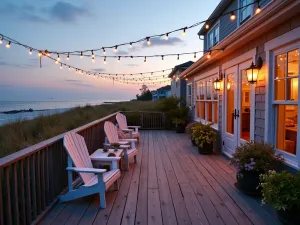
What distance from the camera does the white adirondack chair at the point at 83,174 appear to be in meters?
2.78

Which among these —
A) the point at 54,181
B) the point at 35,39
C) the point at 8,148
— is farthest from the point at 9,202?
the point at 35,39

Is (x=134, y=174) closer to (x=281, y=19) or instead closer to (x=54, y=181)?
(x=54, y=181)

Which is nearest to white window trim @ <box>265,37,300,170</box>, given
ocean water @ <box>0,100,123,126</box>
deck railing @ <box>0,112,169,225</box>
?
deck railing @ <box>0,112,169,225</box>

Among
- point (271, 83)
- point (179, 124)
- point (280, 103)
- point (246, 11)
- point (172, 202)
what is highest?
point (246, 11)

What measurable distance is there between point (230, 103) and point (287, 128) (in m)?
2.13

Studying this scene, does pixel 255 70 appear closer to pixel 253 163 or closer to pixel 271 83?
pixel 271 83

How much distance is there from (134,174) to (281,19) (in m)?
3.23

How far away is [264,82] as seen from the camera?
3.65 meters

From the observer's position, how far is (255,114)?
158 inches

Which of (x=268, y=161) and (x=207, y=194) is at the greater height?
(x=268, y=161)

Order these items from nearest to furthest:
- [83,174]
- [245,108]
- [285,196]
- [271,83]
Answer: [285,196] → [83,174] → [271,83] → [245,108]

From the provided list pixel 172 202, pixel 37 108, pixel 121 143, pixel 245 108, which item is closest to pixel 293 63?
pixel 245 108

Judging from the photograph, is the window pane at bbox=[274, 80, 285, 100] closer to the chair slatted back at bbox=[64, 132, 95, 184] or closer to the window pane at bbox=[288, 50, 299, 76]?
the window pane at bbox=[288, 50, 299, 76]

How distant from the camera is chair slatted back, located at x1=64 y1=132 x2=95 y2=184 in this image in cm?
291
